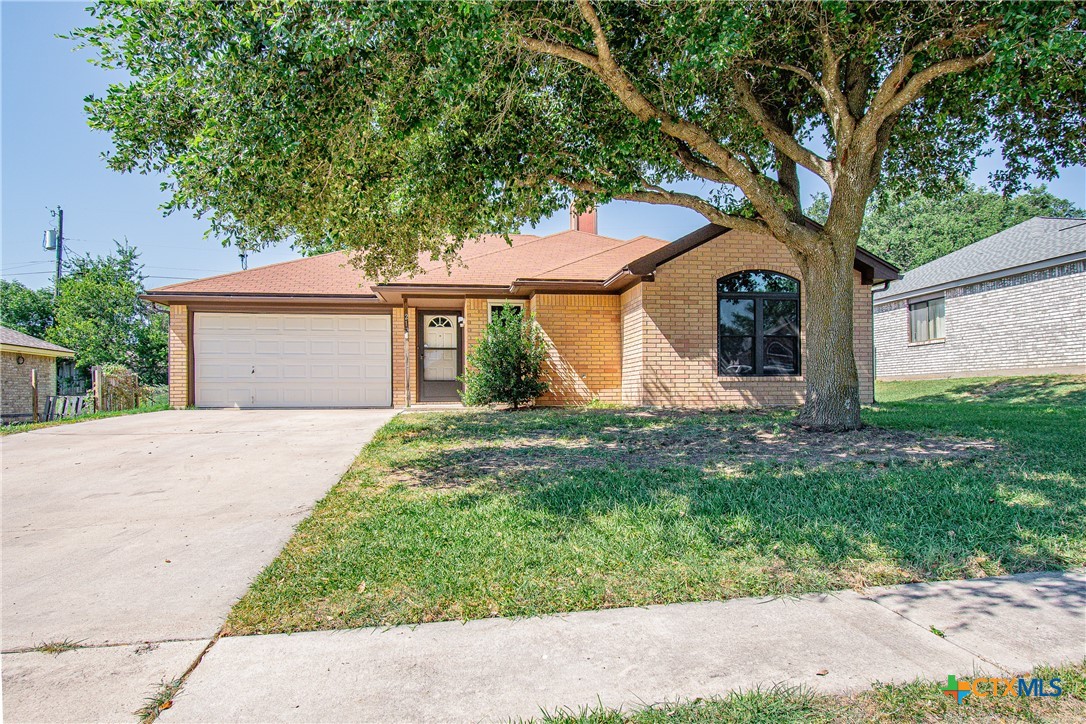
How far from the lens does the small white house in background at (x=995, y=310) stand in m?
16.2

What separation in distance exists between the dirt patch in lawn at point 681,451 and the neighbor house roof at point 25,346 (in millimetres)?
20779

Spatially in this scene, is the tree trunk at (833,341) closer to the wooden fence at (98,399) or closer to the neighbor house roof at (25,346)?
the wooden fence at (98,399)

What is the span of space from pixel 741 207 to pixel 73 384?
29.7 metres

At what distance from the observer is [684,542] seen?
381 cm

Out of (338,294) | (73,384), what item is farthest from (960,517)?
(73,384)

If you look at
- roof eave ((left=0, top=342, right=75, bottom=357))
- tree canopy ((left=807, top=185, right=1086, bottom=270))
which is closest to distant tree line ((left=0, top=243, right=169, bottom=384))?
roof eave ((left=0, top=342, right=75, bottom=357))

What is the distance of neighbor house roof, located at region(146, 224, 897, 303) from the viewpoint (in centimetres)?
1220

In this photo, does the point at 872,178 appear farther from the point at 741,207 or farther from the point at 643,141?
the point at 643,141

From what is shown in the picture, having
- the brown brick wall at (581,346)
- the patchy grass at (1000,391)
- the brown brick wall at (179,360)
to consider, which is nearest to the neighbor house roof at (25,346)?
the brown brick wall at (179,360)

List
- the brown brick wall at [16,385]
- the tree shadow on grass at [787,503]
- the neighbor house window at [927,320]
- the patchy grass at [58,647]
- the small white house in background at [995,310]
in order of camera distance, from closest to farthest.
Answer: the patchy grass at [58,647] → the tree shadow on grass at [787,503] → the small white house in background at [995,310] → the brown brick wall at [16,385] → the neighbor house window at [927,320]

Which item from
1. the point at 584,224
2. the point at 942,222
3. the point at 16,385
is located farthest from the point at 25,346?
the point at 942,222

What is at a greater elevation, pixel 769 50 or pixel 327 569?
pixel 769 50

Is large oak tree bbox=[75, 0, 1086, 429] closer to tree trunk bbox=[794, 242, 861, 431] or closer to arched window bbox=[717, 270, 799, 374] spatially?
tree trunk bbox=[794, 242, 861, 431]

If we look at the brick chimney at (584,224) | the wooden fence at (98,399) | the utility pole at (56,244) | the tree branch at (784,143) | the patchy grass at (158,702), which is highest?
the utility pole at (56,244)
